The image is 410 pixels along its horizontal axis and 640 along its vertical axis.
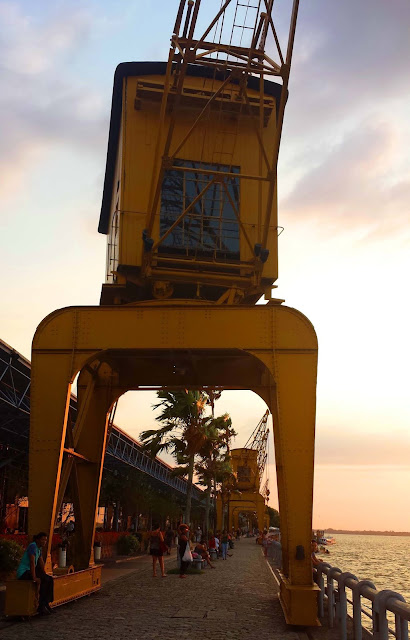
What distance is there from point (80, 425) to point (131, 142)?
24.1 feet

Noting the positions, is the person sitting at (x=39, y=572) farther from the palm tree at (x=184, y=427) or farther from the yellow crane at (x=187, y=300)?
the palm tree at (x=184, y=427)

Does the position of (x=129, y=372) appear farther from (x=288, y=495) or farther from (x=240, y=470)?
(x=240, y=470)

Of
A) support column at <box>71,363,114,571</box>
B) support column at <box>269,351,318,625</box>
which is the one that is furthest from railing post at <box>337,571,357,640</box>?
support column at <box>71,363,114,571</box>

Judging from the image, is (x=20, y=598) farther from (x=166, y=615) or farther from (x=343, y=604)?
(x=343, y=604)

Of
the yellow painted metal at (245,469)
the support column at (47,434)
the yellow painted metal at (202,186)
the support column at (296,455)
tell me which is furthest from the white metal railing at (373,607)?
the yellow painted metal at (245,469)

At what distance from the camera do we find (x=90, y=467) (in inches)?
698

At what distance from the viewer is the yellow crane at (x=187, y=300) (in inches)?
550

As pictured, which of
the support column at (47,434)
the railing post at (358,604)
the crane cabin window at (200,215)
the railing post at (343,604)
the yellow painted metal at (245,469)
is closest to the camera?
the railing post at (358,604)

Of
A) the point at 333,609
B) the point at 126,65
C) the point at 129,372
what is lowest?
the point at 333,609

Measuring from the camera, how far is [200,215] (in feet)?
58.0

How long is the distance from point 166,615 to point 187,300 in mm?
6876

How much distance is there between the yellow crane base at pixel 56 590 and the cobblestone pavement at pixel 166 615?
20cm

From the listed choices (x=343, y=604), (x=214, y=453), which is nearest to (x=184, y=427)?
(x=214, y=453)

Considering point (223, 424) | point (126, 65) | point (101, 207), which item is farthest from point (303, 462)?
point (223, 424)
